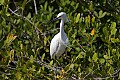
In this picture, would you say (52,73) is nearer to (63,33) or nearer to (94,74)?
(94,74)

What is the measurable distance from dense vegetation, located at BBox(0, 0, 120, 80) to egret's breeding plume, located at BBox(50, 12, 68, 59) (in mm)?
61

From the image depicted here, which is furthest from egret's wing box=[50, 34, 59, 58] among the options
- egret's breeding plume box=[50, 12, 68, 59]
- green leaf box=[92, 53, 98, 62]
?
green leaf box=[92, 53, 98, 62]

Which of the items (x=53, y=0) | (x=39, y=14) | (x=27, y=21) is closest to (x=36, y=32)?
(x=27, y=21)

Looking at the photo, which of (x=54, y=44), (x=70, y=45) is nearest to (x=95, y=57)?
(x=70, y=45)

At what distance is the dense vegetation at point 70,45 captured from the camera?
277 centimetres

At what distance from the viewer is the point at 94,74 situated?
2.90 meters

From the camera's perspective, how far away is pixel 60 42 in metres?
3.54

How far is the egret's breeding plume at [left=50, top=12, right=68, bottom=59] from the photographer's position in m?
3.33

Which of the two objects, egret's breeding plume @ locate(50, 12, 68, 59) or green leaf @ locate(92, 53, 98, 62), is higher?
egret's breeding plume @ locate(50, 12, 68, 59)

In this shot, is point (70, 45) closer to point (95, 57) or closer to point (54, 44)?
point (95, 57)

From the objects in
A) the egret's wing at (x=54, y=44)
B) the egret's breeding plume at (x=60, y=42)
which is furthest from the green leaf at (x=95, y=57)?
the egret's wing at (x=54, y=44)

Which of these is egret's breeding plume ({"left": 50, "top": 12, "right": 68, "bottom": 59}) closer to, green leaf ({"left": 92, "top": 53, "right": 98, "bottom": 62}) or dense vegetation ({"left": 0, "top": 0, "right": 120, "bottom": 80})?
dense vegetation ({"left": 0, "top": 0, "right": 120, "bottom": 80})

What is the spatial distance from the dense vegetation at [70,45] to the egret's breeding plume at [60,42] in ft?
0.20

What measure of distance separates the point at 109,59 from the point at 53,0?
1375mm
